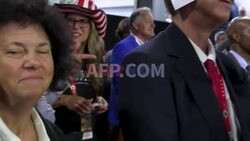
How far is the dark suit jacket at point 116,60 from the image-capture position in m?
2.35

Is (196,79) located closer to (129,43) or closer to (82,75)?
(82,75)

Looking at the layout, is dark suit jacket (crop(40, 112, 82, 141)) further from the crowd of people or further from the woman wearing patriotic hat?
the woman wearing patriotic hat

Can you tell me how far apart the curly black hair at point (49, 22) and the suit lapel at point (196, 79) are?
1.06 feet

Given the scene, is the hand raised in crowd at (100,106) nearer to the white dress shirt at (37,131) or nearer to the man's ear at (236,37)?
the white dress shirt at (37,131)

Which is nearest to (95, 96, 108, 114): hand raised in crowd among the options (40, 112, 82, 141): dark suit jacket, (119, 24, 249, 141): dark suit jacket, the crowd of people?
the crowd of people

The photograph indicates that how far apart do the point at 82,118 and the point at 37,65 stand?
0.83 m

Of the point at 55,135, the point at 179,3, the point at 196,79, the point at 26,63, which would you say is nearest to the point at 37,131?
the point at 55,135

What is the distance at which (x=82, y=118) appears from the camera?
1.74 m

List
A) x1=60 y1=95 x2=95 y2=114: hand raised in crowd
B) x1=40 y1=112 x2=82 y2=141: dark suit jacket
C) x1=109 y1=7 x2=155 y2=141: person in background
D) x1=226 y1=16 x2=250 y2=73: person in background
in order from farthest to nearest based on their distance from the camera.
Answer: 1. x1=226 y1=16 x2=250 y2=73: person in background
2. x1=109 y1=7 x2=155 y2=141: person in background
3. x1=60 y1=95 x2=95 y2=114: hand raised in crowd
4. x1=40 y1=112 x2=82 y2=141: dark suit jacket

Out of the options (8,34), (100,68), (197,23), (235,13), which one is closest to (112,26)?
(235,13)

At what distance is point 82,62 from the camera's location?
1803mm

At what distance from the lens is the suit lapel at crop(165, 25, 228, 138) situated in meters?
1.18

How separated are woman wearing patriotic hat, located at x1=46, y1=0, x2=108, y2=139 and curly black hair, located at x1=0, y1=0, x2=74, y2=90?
55cm

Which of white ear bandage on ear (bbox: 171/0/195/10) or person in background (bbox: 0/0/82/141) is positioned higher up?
white ear bandage on ear (bbox: 171/0/195/10)
